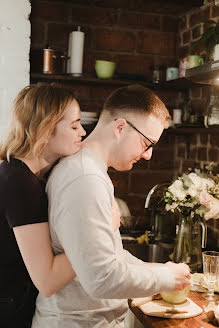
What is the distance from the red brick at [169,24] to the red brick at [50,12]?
2.39ft

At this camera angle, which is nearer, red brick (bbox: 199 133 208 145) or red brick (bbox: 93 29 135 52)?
red brick (bbox: 199 133 208 145)

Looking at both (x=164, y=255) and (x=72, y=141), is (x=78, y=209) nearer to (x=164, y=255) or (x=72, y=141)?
(x=72, y=141)

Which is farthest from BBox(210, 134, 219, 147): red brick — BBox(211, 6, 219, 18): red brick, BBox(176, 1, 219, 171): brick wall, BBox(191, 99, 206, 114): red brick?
BBox(211, 6, 219, 18): red brick

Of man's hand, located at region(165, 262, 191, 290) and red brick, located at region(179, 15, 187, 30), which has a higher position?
red brick, located at region(179, 15, 187, 30)

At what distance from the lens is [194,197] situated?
7.13 ft

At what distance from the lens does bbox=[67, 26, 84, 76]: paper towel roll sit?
3.11 meters

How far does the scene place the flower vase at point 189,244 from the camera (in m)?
2.21

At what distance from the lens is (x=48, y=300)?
5.08 feet

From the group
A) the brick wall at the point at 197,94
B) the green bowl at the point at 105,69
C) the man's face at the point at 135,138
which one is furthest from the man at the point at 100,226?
the green bowl at the point at 105,69

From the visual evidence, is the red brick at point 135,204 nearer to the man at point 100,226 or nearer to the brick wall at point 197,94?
the brick wall at point 197,94

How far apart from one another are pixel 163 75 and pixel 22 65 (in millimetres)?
1025

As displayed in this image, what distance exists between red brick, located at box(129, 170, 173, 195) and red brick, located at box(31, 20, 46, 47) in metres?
1.16

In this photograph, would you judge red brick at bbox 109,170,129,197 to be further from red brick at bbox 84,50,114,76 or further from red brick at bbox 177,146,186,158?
red brick at bbox 84,50,114,76

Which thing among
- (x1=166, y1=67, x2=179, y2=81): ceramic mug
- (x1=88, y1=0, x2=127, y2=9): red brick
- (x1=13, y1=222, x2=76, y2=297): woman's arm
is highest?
(x1=88, y1=0, x2=127, y2=9): red brick
